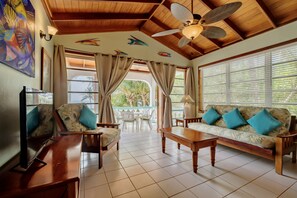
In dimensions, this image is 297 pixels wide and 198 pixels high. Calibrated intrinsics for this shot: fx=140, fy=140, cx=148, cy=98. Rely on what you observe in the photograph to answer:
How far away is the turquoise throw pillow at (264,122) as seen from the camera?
2.54 metres

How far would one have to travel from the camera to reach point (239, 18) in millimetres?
3188

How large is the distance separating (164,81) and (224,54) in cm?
192

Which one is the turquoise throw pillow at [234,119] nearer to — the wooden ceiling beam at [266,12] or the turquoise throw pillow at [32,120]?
the wooden ceiling beam at [266,12]

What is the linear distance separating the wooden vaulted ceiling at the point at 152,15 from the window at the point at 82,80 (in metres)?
0.74

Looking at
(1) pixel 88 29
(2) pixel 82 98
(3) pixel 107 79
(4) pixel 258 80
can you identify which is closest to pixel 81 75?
(2) pixel 82 98

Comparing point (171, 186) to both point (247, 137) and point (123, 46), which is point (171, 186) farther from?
point (123, 46)

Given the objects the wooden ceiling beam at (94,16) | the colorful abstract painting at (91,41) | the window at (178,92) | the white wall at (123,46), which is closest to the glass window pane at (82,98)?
the white wall at (123,46)

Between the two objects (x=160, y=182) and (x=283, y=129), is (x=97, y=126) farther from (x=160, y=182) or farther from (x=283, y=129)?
(x=283, y=129)

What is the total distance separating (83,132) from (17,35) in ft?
4.91

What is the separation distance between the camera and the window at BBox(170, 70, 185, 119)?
5.11 meters

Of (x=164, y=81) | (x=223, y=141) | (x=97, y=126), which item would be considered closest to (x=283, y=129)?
(x=223, y=141)

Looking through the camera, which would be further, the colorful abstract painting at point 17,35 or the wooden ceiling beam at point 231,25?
the wooden ceiling beam at point 231,25

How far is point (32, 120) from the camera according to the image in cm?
112

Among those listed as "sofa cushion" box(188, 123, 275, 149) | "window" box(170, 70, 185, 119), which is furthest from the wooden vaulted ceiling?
"sofa cushion" box(188, 123, 275, 149)
